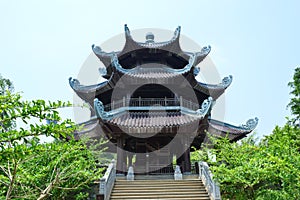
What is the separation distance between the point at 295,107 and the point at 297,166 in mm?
11785

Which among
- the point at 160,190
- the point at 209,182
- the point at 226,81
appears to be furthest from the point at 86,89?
the point at 209,182

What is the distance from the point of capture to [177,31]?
1402cm

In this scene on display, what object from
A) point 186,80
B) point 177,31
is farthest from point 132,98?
point 177,31

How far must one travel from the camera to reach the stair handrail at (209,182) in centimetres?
719

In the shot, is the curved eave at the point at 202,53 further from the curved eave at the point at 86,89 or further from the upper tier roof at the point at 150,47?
the curved eave at the point at 86,89

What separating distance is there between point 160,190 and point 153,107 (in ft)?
14.7

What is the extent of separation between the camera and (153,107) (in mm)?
11750

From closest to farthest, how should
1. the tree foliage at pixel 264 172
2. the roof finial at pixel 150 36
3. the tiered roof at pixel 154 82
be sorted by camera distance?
the tree foliage at pixel 264 172 → the tiered roof at pixel 154 82 → the roof finial at pixel 150 36

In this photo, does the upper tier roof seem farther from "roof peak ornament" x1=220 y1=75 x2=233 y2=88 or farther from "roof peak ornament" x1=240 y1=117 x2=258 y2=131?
"roof peak ornament" x1=240 y1=117 x2=258 y2=131

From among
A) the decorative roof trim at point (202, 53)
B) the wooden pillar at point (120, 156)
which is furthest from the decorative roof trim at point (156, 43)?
the wooden pillar at point (120, 156)

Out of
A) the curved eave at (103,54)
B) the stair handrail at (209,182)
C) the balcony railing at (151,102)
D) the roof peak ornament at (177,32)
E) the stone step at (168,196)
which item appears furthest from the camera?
the curved eave at (103,54)

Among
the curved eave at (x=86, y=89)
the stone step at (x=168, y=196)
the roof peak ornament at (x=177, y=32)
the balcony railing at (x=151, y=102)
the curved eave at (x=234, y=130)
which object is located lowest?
the stone step at (x=168, y=196)

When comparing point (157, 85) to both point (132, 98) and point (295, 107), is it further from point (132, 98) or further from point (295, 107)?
point (295, 107)

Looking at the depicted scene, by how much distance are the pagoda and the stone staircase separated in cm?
141
